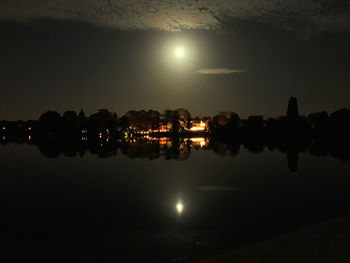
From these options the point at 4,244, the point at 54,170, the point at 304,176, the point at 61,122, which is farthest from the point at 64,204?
the point at 61,122

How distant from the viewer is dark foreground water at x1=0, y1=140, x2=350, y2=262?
15.0 metres

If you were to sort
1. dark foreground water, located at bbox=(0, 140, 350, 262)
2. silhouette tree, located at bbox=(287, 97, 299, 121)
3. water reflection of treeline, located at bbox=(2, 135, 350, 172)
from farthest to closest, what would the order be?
silhouette tree, located at bbox=(287, 97, 299, 121) < water reflection of treeline, located at bbox=(2, 135, 350, 172) < dark foreground water, located at bbox=(0, 140, 350, 262)

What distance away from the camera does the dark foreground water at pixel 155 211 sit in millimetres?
15039

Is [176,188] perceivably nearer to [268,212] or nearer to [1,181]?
[268,212]

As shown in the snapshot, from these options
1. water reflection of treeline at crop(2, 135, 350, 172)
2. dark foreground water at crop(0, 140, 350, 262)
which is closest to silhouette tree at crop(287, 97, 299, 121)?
water reflection of treeline at crop(2, 135, 350, 172)

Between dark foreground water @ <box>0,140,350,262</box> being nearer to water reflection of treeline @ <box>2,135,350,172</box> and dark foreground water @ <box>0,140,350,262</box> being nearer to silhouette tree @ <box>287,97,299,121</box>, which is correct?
water reflection of treeline @ <box>2,135,350,172</box>

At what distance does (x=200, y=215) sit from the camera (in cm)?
2033

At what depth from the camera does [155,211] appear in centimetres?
2183

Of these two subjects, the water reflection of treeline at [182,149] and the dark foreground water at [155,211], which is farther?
the water reflection of treeline at [182,149]

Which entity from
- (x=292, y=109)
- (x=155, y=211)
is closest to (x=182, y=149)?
(x=155, y=211)

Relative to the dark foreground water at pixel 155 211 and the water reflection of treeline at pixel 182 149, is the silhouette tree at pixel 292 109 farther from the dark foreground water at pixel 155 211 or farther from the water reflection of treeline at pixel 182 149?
the dark foreground water at pixel 155 211

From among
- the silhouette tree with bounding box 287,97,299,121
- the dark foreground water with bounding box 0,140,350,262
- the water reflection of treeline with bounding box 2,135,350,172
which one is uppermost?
the silhouette tree with bounding box 287,97,299,121

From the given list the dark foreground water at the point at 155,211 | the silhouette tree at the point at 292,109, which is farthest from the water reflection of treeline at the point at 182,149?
the silhouette tree at the point at 292,109

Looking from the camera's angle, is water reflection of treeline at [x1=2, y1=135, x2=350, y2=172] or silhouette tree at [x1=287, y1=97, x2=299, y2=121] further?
silhouette tree at [x1=287, y1=97, x2=299, y2=121]
